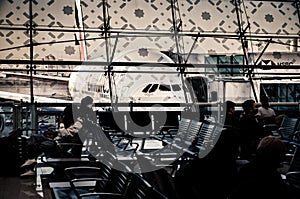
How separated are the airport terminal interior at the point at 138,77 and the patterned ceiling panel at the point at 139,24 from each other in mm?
18

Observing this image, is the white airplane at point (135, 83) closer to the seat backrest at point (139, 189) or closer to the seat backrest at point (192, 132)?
the seat backrest at point (192, 132)

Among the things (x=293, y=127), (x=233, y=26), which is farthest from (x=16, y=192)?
(x=233, y=26)

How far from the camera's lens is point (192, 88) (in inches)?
299

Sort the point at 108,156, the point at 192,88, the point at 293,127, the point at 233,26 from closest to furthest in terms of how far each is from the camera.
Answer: the point at 108,156
the point at 293,127
the point at 192,88
the point at 233,26

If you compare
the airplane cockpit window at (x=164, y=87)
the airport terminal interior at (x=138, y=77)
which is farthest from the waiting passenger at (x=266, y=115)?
the airplane cockpit window at (x=164, y=87)

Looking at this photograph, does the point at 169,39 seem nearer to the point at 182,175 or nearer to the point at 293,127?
the point at 293,127

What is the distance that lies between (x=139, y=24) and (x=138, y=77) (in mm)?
949

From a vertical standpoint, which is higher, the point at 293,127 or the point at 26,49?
the point at 26,49

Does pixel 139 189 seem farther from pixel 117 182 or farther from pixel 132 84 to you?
pixel 132 84

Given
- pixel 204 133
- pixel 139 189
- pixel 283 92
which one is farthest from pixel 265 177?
pixel 283 92

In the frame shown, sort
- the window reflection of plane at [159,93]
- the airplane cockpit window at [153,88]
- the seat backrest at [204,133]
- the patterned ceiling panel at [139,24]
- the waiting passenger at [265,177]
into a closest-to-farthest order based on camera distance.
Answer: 1. the waiting passenger at [265,177]
2. the seat backrest at [204,133]
3. the patterned ceiling panel at [139,24]
4. the window reflection of plane at [159,93]
5. the airplane cockpit window at [153,88]

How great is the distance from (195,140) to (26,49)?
4.09 m

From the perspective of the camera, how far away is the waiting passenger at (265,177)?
6.73 ft

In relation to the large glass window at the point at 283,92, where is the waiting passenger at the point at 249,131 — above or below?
below
